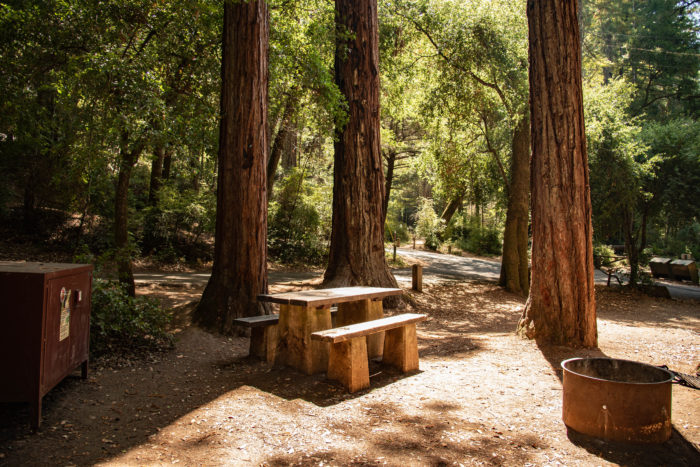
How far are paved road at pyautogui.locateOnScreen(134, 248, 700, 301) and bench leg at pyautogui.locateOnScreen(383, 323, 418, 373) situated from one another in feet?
26.6

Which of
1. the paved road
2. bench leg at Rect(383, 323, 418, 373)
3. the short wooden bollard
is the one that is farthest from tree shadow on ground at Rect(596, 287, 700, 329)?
bench leg at Rect(383, 323, 418, 373)

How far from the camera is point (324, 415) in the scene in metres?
4.02

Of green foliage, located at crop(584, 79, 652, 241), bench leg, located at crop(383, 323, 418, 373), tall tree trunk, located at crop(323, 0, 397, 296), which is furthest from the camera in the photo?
green foliage, located at crop(584, 79, 652, 241)

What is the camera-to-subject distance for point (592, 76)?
20.9 m

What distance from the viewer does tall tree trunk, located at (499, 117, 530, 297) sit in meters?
14.6

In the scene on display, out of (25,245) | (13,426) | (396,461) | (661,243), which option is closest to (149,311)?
(13,426)

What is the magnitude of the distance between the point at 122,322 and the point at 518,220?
1248 centimetres

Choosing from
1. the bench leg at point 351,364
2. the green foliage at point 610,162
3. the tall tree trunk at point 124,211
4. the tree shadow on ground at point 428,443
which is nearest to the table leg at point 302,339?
the bench leg at point 351,364

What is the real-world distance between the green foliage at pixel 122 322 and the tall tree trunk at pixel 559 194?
16.5ft

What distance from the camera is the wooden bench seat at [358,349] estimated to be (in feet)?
14.7

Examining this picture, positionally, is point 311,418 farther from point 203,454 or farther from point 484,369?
point 484,369

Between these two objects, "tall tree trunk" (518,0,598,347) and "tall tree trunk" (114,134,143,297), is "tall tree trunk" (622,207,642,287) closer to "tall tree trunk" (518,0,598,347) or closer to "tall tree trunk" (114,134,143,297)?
"tall tree trunk" (518,0,598,347)

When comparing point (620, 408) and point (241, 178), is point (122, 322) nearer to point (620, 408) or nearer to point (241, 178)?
point (241, 178)

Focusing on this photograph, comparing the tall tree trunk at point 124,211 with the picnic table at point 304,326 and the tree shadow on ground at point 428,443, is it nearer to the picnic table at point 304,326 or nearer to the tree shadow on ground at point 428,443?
the picnic table at point 304,326
